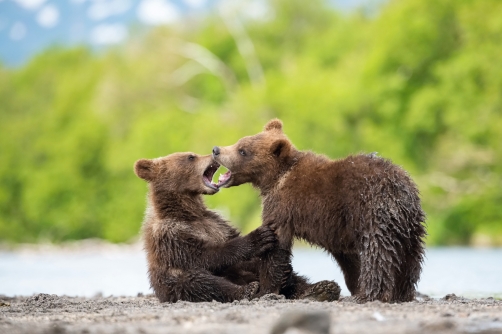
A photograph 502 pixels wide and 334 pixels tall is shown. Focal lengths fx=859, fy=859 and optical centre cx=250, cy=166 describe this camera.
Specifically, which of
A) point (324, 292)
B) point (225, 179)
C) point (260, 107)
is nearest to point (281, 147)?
point (225, 179)

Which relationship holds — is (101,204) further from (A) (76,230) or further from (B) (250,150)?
(B) (250,150)

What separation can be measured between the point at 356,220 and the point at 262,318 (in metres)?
1.62

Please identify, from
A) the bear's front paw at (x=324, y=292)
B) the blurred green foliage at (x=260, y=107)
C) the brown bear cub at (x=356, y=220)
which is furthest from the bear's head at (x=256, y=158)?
the blurred green foliage at (x=260, y=107)

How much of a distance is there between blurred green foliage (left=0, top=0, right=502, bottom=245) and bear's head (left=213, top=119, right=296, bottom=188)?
1478cm

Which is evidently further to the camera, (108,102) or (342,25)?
(108,102)

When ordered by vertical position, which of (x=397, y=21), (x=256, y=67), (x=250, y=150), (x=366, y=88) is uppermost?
(x=256, y=67)

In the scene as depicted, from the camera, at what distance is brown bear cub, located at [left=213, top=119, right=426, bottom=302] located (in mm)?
7352

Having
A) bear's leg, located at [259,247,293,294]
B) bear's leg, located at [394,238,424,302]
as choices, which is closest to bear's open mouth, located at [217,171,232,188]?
bear's leg, located at [259,247,293,294]

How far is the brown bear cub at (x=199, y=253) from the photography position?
8.10 meters

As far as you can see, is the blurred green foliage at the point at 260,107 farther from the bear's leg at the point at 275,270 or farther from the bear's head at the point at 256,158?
the bear's leg at the point at 275,270

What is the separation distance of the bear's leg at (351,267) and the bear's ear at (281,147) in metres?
1.13

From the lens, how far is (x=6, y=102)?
58000 mm

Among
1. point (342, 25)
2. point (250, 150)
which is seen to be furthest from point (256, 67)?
point (250, 150)

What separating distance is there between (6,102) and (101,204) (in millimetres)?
13907
